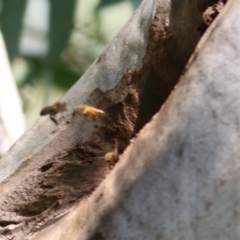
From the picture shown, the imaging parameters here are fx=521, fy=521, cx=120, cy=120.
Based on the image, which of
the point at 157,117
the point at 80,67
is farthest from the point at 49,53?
the point at 157,117

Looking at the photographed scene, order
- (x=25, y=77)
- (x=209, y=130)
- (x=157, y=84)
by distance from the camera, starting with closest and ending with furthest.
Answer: (x=209, y=130) → (x=157, y=84) → (x=25, y=77)

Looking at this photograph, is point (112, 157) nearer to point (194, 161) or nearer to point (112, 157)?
point (112, 157)

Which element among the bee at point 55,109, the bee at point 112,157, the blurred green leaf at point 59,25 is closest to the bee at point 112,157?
the bee at point 112,157

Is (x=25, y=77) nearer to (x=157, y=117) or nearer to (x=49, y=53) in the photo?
(x=49, y=53)

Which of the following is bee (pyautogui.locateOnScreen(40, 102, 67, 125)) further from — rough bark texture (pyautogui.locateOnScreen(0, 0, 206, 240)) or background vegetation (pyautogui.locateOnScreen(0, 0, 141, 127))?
background vegetation (pyautogui.locateOnScreen(0, 0, 141, 127))

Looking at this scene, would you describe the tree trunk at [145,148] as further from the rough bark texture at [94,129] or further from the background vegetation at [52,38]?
the background vegetation at [52,38]
